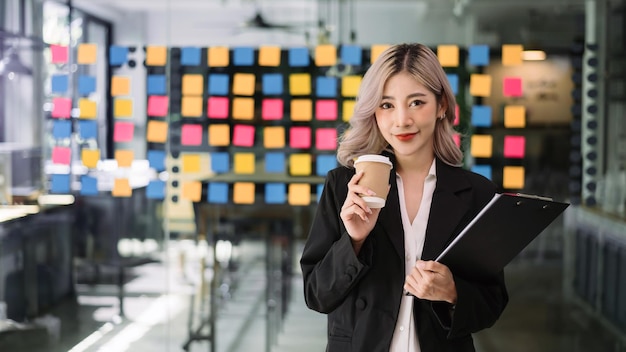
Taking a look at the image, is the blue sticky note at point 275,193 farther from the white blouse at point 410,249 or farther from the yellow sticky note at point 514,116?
the white blouse at point 410,249

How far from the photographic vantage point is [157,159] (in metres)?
4.14

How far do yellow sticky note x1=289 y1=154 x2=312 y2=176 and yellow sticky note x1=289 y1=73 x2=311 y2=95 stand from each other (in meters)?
0.34

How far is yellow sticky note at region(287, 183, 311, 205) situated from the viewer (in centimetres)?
404

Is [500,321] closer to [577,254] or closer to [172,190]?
[577,254]

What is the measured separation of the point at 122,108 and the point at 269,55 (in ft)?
2.82

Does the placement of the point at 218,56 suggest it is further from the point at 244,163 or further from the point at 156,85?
the point at 244,163

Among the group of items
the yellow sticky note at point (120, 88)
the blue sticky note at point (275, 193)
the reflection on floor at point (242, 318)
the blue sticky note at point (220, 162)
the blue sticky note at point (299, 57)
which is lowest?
the reflection on floor at point (242, 318)

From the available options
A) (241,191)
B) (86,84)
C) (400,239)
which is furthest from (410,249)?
(86,84)

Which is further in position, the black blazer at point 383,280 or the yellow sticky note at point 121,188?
the yellow sticky note at point 121,188

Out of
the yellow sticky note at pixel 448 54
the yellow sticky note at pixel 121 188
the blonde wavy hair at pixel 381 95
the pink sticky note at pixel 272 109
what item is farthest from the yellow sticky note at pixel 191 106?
the blonde wavy hair at pixel 381 95

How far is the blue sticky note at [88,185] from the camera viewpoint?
4.20 m

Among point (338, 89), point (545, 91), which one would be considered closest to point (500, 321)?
point (545, 91)

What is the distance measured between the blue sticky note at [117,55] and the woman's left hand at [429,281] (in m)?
2.98

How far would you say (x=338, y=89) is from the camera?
13.1 feet
